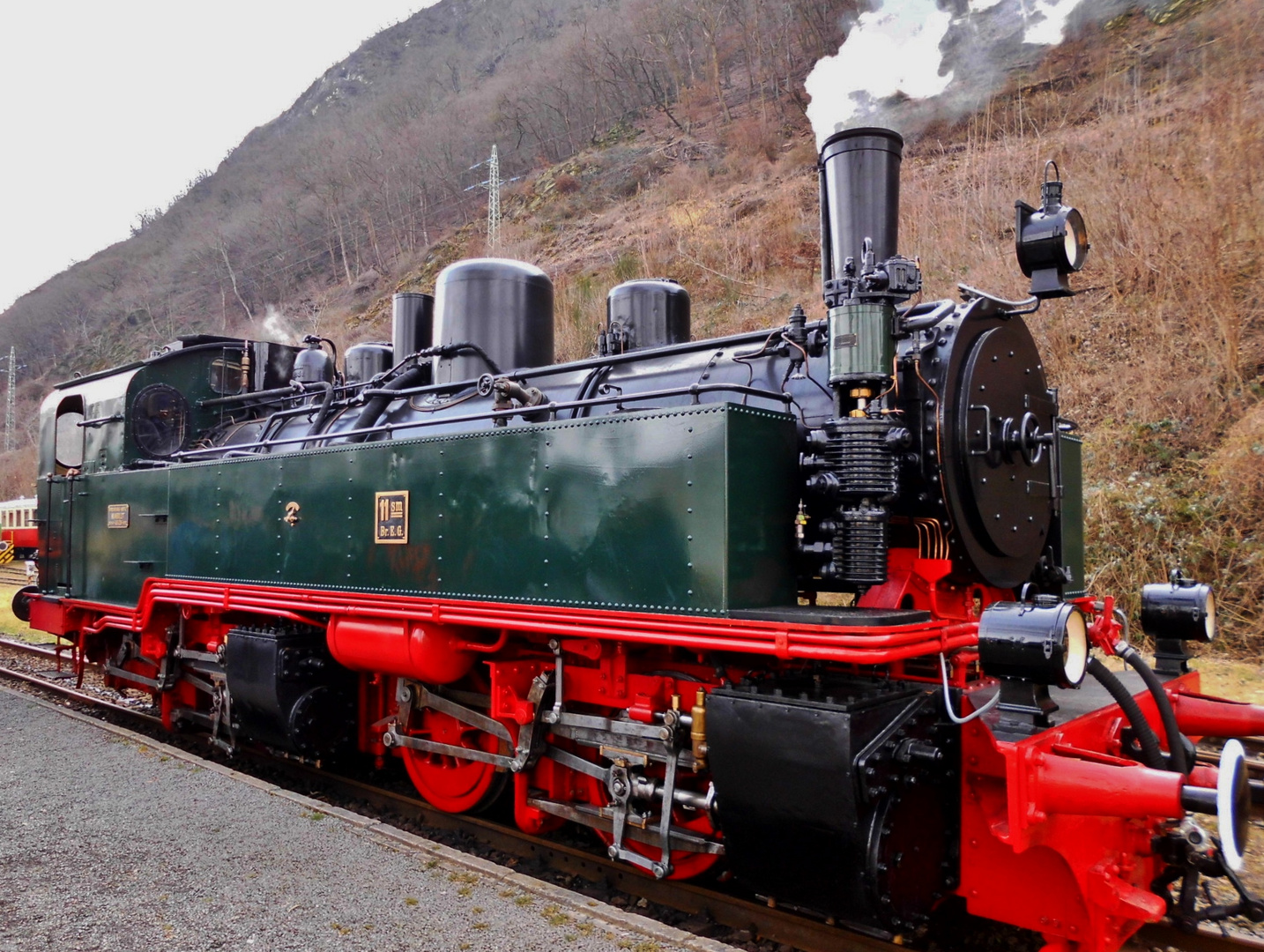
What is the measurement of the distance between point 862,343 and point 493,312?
307 centimetres

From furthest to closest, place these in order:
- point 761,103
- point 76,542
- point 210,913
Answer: point 761,103
point 76,542
point 210,913

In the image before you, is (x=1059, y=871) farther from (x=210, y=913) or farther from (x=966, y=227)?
(x=966, y=227)

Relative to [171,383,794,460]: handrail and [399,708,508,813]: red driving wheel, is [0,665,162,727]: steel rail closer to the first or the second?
[171,383,794,460]: handrail

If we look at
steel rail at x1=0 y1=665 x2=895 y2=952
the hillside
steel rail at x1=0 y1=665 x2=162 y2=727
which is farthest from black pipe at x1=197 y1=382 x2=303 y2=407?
the hillside

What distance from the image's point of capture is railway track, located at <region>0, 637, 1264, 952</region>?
336 centimetres

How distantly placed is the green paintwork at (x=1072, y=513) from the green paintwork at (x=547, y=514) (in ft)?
6.62

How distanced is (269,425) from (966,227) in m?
10.3

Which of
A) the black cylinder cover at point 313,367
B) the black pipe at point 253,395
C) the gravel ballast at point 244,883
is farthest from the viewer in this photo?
the black cylinder cover at point 313,367

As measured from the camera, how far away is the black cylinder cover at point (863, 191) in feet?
12.8

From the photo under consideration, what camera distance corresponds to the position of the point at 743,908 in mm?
3625

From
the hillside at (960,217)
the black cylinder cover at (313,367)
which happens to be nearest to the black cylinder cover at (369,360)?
the black cylinder cover at (313,367)

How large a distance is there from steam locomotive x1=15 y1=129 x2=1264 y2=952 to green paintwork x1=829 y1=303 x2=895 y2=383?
13mm

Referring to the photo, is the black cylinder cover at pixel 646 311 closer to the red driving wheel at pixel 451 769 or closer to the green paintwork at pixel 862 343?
the green paintwork at pixel 862 343

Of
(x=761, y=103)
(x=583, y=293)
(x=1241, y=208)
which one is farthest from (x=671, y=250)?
(x=1241, y=208)
